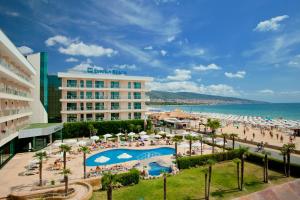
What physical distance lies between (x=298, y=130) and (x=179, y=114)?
117ft

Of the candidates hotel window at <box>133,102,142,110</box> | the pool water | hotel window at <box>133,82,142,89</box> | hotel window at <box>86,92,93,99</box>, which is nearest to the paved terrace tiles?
the pool water

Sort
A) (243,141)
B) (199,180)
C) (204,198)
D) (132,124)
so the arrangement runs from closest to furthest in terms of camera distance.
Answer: (204,198), (199,180), (243,141), (132,124)

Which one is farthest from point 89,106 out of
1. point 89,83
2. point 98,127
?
point 98,127

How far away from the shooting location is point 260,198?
2089 centimetres

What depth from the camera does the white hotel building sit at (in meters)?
50.7

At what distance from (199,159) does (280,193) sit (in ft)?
35.4

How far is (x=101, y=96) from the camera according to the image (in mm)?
54031

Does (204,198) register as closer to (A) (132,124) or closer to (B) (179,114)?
(A) (132,124)

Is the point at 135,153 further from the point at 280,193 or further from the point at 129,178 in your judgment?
the point at 280,193

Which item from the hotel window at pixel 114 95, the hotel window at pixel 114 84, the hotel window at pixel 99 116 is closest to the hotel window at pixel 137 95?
the hotel window at pixel 114 95

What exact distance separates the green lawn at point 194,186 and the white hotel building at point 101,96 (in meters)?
31.1

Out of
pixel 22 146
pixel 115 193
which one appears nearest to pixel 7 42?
pixel 22 146

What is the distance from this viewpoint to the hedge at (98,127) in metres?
48.2

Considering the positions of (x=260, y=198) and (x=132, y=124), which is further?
(x=132, y=124)
